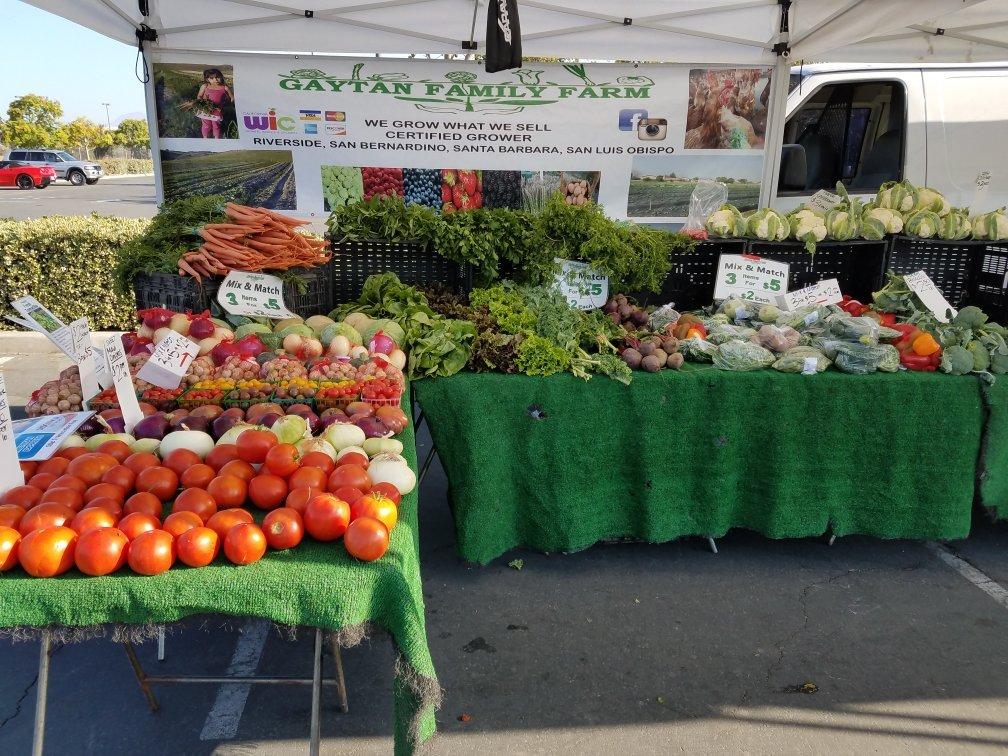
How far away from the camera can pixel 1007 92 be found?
6094 millimetres

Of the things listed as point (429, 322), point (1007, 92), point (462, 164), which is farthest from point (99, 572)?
point (1007, 92)

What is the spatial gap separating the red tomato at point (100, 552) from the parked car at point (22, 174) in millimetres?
33256

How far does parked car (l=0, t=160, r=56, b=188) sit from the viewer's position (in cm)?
2806

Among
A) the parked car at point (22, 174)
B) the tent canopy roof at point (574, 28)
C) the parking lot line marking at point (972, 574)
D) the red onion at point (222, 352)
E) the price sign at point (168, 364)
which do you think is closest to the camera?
the price sign at point (168, 364)

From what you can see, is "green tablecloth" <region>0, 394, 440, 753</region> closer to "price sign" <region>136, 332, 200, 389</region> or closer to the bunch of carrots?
"price sign" <region>136, 332, 200, 389</region>

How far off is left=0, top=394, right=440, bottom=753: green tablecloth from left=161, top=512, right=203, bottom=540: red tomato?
0.30 feet

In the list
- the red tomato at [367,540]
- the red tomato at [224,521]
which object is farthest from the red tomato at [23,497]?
the red tomato at [367,540]

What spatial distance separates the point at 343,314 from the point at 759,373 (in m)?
2.27

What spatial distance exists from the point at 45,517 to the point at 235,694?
1.31 meters

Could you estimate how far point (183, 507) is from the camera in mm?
1835

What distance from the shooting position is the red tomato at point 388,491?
1.98 meters

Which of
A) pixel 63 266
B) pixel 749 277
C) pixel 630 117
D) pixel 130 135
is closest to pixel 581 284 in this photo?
pixel 749 277

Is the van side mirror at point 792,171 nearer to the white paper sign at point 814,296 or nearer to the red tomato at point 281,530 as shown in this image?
the white paper sign at point 814,296

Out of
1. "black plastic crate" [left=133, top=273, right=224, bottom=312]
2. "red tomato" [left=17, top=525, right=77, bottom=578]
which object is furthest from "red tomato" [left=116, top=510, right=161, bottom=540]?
"black plastic crate" [left=133, top=273, right=224, bottom=312]
